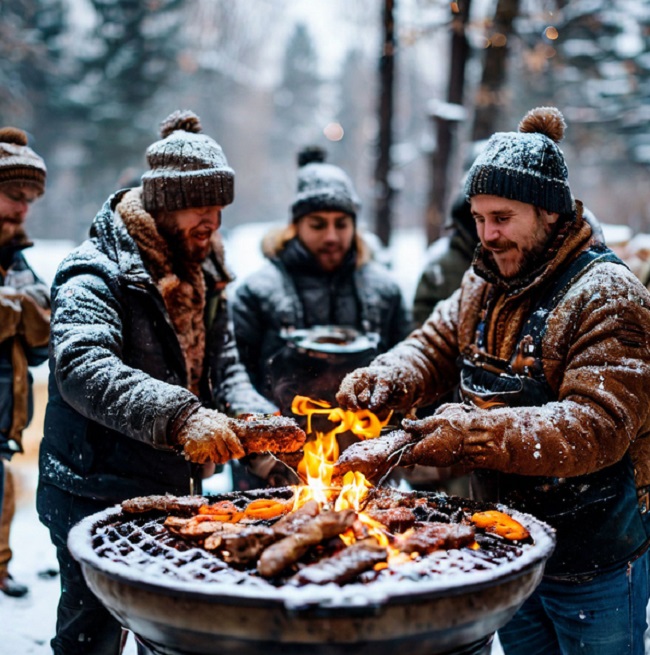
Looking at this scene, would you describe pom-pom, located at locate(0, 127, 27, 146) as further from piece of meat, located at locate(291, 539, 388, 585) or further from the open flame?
piece of meat, located at locate(291, 539, 388, 585)

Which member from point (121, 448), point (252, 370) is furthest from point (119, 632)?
point (252, 370)

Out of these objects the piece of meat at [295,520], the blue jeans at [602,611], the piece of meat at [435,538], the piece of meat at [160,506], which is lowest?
the blue jeans at [602,611]

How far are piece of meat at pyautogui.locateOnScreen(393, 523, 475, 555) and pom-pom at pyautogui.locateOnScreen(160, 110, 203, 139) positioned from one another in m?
2.53

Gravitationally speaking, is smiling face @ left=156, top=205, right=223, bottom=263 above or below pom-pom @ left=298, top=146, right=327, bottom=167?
below

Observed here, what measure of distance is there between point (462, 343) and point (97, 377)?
170cm

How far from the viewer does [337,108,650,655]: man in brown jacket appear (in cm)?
288

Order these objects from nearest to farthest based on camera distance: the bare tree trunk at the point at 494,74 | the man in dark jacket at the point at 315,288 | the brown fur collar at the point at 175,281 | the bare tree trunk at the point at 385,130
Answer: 1. the brown fur collar at the point at 175,281
2. the man in dark jacket at the point at 315,288
3. the bare tree trunk at the point at 385,130
4. the bare tree trunk at the point at 494,74

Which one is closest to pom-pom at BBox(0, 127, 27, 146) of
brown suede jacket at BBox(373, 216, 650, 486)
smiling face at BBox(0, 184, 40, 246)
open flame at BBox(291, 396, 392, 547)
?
smiling face at BBox(0, 184, 40, 246)

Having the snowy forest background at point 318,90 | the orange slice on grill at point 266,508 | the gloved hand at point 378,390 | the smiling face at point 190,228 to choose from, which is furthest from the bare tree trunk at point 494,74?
the orange slice on grill at point 266,508

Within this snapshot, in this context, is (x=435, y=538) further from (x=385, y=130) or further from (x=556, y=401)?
(x=385, y=130)

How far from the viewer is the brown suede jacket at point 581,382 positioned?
9.34ft

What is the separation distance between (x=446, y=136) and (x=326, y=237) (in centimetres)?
644

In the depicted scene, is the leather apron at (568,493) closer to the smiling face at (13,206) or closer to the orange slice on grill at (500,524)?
the orange slice on grill at (500,524)

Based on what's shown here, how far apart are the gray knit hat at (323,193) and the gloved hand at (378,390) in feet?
7.53
